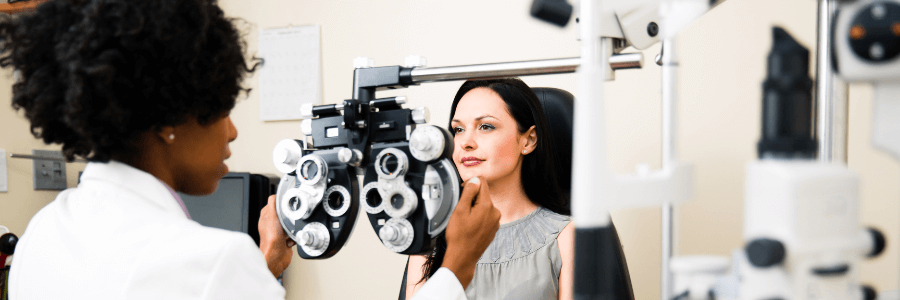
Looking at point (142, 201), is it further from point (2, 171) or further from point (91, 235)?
point (2, 171)

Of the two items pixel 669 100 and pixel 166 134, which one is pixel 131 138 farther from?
pixel 669 100

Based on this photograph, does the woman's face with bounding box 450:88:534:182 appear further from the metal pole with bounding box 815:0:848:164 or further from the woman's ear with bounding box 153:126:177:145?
the metal pole with bounding box 815:0:848:164

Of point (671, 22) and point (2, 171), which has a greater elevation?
point (671, 22)

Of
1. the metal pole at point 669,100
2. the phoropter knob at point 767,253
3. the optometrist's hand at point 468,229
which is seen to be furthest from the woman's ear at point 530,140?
the phoropter knob at point 767,253

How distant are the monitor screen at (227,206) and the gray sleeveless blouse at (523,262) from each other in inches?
30.4

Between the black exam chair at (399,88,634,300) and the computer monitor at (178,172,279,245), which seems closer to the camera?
the black exam chair at (399,88,634,300)

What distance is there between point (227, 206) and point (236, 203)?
0.03 metres

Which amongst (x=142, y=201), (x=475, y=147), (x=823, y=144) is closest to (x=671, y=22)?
(x=823, y=144)

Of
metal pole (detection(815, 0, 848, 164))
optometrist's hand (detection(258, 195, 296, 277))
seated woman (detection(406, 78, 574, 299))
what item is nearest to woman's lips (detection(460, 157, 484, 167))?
seated woman (detection(406, 78, 574, 299))

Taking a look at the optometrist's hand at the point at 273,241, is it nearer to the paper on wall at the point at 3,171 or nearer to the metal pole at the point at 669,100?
the metal pole at the point at 669,100

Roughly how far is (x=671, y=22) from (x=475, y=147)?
36.2 inches

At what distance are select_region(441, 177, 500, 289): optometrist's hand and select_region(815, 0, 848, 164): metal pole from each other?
1.50 feet

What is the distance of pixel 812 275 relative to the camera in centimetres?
40

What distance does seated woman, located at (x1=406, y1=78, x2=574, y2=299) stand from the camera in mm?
1347
